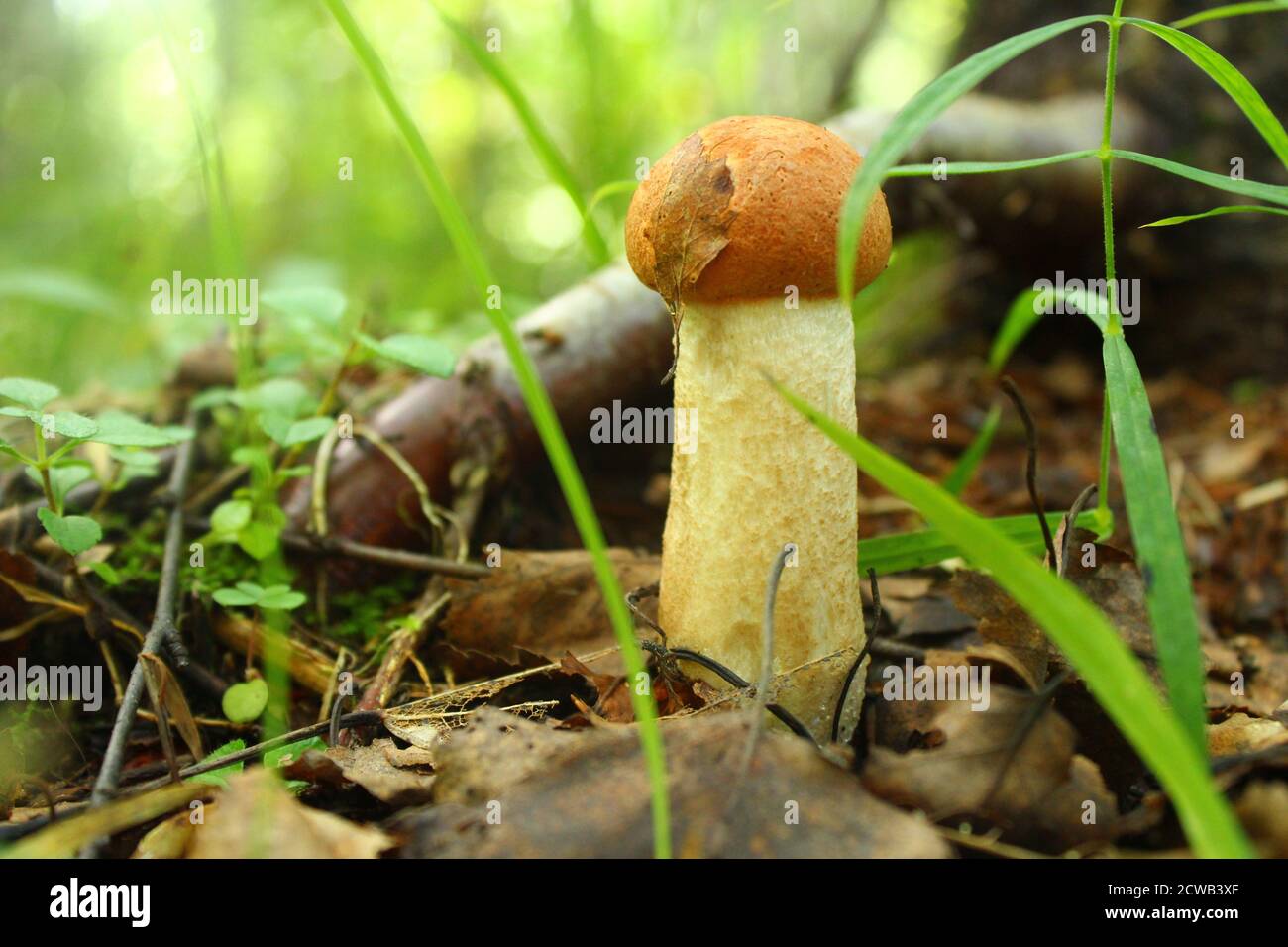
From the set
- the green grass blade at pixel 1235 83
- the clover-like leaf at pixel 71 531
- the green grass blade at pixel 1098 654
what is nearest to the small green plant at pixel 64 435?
the clover-like leaf at pixel 71 531

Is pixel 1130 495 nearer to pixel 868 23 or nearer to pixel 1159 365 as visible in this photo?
pixel 1159 365

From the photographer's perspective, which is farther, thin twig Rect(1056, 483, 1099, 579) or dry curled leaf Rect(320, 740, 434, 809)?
thin twig Rect(1056, 483, 1099, 579)

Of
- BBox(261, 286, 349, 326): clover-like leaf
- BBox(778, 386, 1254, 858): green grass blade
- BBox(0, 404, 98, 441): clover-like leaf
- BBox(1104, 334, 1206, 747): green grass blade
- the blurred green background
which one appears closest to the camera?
BBox(778, 386, 1254, 858): green grass blade

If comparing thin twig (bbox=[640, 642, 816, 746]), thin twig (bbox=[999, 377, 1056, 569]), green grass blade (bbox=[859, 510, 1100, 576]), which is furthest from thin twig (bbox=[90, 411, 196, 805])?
thin twig (bbox=[999, 377, 1056, 569])

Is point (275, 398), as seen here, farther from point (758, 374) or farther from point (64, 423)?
point (758, 374)

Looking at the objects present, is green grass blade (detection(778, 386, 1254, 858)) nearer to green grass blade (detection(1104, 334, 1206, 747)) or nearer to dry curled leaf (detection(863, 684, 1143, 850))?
green grass blade (detection(1104, 334, 1206, 747))
